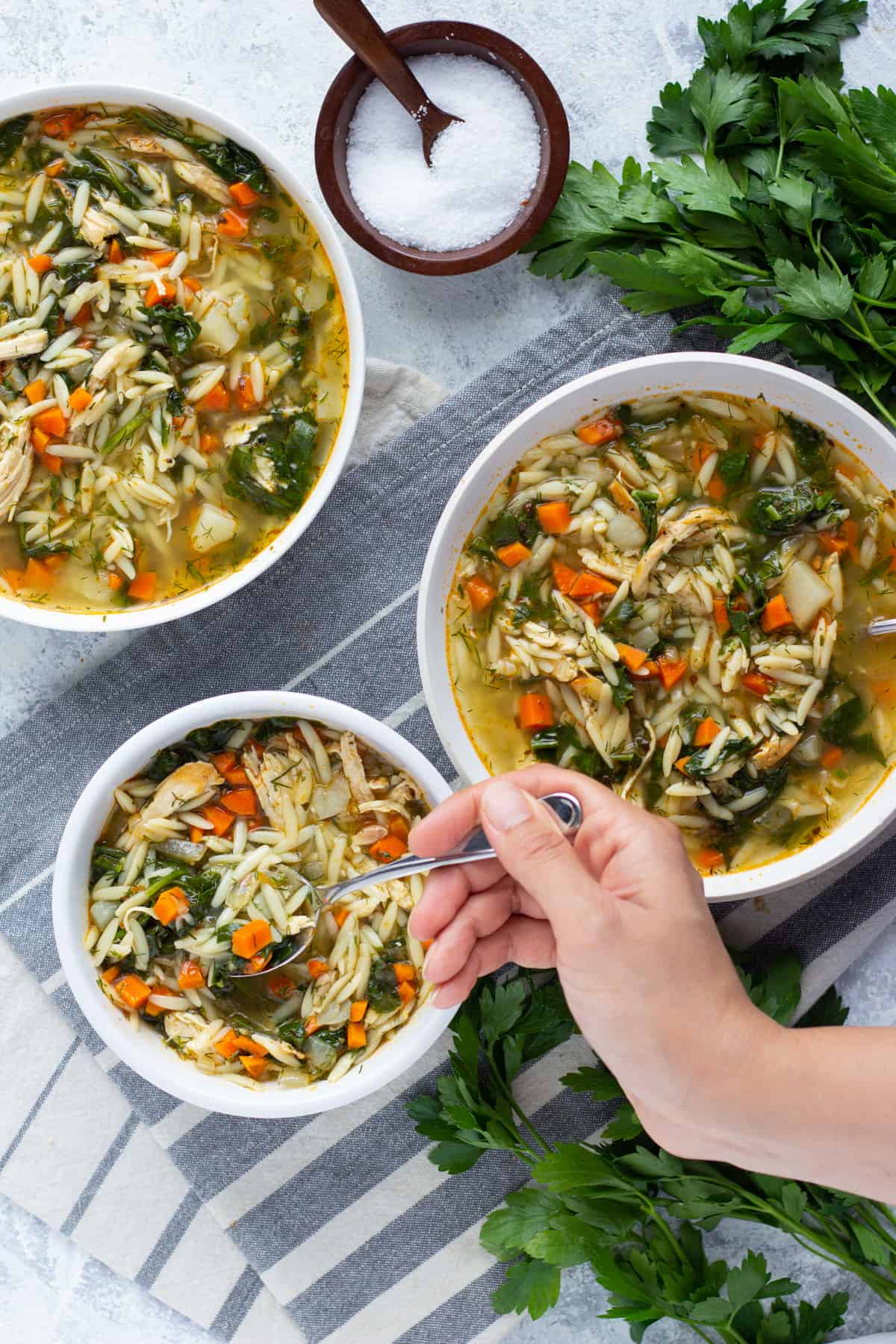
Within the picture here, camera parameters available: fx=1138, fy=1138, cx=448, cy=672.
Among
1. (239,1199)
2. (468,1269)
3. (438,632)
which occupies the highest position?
(438,632)

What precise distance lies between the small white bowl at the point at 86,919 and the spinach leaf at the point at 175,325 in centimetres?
99

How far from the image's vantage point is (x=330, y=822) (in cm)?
324

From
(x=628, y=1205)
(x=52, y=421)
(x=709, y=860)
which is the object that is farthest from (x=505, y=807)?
(x=52, y=421)

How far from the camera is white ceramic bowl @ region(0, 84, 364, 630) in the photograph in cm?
298

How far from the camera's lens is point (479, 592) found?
3193 mm

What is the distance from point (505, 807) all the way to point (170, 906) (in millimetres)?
1155

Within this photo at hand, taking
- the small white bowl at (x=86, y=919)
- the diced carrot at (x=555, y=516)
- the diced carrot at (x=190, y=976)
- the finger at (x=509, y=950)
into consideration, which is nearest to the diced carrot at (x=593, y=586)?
the diced carrot at (x=555, y=516)

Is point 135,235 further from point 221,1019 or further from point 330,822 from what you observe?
point 221,1019

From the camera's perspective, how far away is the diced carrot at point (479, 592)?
10.5 ft

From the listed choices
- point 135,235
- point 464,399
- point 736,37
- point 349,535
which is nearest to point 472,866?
point 349,535

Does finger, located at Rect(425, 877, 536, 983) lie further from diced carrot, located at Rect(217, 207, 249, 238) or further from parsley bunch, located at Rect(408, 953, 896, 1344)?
diced carrot, located at Rect(217, 207, 249, 238)

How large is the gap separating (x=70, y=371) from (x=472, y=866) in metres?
1.76

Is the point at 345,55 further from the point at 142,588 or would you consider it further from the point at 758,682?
the point at 758,682

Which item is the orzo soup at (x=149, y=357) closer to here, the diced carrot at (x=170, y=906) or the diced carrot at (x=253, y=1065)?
the diced carrot at (x=170, y=906)
